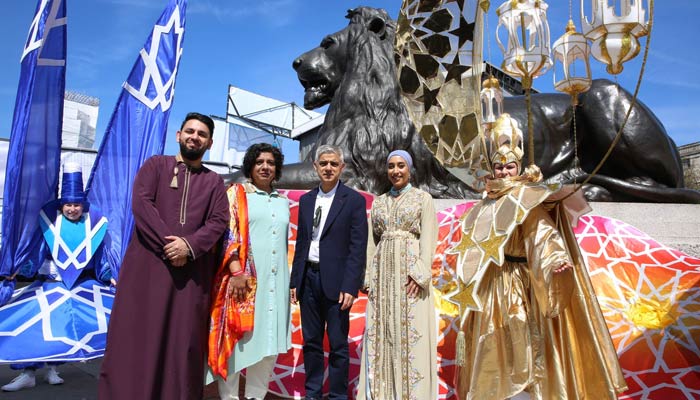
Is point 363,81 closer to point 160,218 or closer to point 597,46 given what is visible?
point 160,218

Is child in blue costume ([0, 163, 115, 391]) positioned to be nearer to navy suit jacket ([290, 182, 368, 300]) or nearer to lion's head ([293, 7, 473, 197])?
navy suit jacket ([290, 182, 368, 300])

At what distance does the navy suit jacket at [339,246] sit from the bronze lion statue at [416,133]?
7.11 ft

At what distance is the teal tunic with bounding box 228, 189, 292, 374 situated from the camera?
292 cm

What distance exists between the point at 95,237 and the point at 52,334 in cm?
77

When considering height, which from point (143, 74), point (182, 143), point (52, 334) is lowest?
point (52, 334)

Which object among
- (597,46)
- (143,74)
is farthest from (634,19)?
(143,74)

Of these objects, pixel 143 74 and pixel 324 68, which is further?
pixel 324 68

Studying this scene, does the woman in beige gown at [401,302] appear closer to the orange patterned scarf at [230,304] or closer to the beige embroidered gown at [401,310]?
the beige embroidered gown at [401,310]

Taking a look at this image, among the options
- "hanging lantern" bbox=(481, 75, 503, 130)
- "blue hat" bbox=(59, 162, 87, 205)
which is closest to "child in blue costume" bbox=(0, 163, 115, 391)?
"blue hat" bbox=(59, 162, 87, 205)

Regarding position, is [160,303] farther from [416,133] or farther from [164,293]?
[416,133]

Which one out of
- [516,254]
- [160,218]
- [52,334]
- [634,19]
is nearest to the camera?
[634,19]

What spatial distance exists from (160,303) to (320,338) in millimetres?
896

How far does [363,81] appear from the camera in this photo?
5.82m

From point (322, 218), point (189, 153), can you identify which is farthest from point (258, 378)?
point (189, 153)
